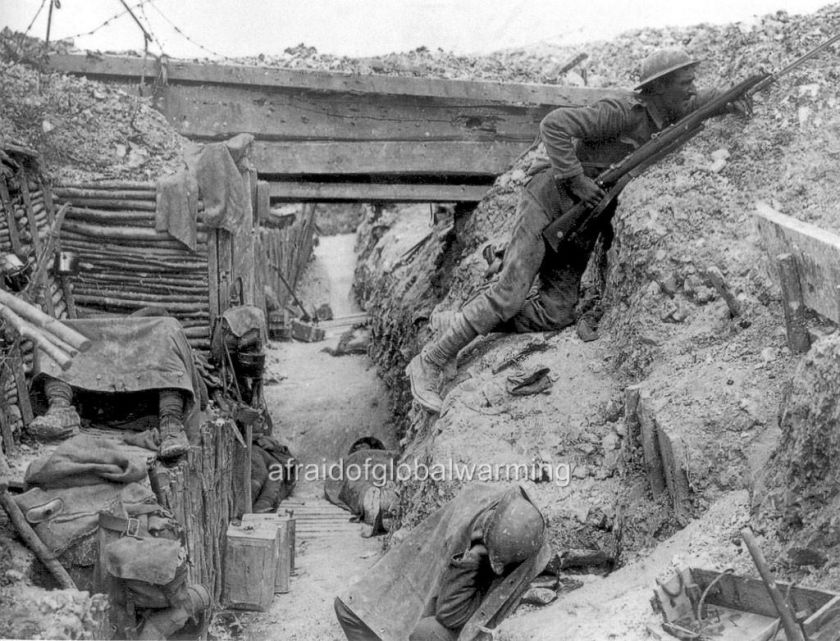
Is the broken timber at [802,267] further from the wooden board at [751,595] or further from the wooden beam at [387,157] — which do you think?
the wooden beam at [387,157]

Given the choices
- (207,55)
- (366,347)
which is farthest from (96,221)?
(366,347)

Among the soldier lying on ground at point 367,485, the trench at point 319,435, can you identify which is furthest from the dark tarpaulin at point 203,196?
the trench at point 319,435

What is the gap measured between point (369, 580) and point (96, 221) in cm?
431

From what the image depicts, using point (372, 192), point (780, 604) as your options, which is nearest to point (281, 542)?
point (372, 192)

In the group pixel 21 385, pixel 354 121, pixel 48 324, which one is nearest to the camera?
pixel 48 324

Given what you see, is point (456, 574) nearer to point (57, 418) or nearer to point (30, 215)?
point (57, 418)

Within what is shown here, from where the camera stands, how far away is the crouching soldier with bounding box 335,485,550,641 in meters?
5.16

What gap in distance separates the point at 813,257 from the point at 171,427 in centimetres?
427

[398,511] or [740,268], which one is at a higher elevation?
[740,268]

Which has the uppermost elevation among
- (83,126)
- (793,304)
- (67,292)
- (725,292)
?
(83,126)

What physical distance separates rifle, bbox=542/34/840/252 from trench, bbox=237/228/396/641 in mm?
3054

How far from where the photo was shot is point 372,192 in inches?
429

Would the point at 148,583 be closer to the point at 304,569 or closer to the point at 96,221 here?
the point at 304,569

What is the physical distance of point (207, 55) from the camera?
10062 millimetres
